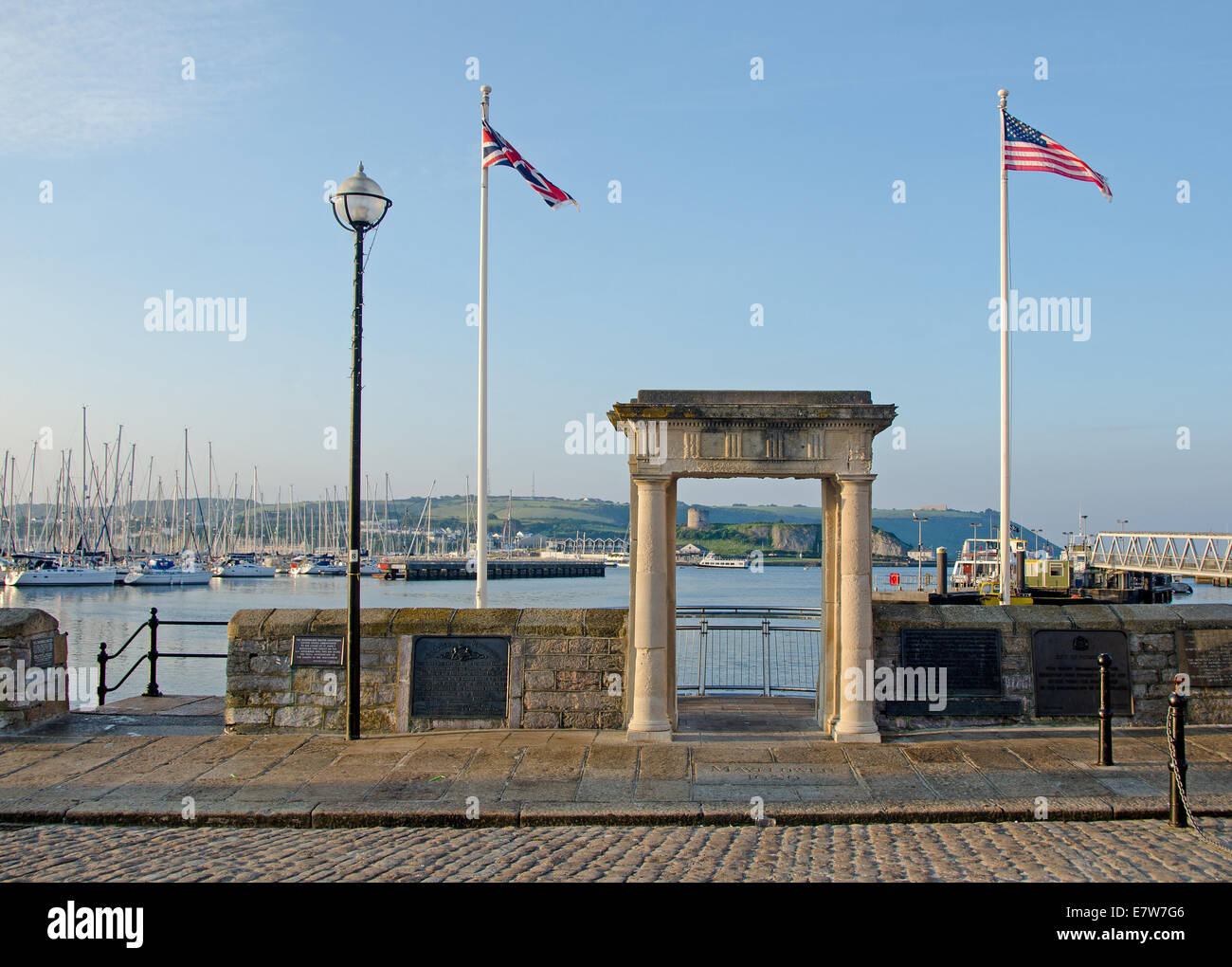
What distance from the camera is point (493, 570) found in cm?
11556

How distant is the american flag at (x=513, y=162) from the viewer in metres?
16.2

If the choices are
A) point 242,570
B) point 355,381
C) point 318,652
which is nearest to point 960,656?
point 318,652

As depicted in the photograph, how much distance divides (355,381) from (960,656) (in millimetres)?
7523

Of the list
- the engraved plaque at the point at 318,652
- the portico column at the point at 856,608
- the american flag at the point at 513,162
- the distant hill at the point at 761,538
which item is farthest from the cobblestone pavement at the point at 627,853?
the distant hill at the point at 761,538

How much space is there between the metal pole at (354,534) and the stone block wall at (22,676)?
348cm

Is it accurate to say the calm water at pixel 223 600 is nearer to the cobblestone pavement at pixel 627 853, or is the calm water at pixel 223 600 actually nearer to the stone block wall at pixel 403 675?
the stone block wall at pixel 403 675

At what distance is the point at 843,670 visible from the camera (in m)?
10.4

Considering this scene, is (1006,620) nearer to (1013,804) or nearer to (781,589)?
(1013,804)

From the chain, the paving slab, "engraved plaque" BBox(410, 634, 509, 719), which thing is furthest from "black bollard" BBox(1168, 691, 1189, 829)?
"engraved plaque" BBox(410, 634, 509, 719)

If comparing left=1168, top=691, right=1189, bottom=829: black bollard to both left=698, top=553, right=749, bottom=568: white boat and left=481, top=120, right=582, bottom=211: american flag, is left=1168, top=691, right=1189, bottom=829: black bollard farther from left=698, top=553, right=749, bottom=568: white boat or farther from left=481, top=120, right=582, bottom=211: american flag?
left=698, top=553, right=749, bottom=568: white boat

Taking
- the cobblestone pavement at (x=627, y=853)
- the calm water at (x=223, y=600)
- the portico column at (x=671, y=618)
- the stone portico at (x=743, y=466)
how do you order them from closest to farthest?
the cobblestone pavement at (x=627, y=853), the stone portico at (x=743, y=466), the portico column at (x=671, y=618), the calm water at (x=223, y=600)

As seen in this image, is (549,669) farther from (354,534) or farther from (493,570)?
(493,570)
